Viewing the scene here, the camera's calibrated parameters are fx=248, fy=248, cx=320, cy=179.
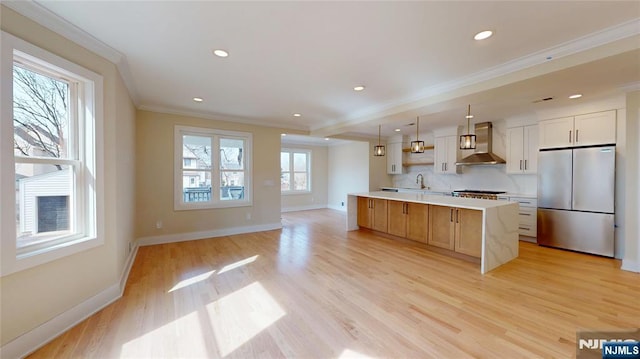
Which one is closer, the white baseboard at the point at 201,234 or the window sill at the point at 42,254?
the window sill at the point at 42,254

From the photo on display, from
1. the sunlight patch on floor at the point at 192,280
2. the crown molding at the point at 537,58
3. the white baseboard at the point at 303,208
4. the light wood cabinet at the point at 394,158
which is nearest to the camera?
the crown molding at the point at 537,58

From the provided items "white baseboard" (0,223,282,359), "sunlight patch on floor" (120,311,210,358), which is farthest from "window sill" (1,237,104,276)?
"sunlight patch on floor" (120,311,210,358)

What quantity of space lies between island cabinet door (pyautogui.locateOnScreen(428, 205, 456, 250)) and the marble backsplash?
275cm

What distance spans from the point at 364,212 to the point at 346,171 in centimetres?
343

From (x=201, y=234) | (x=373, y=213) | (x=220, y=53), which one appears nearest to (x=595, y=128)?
(x=373, y=213)

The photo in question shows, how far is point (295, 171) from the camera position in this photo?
30.0 feet

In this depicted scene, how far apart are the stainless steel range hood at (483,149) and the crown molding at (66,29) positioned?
21.3ft

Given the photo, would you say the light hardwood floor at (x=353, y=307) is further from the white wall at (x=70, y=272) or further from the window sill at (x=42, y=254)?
the window sill at (x=42, y=254)

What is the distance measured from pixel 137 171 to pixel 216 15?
375cm

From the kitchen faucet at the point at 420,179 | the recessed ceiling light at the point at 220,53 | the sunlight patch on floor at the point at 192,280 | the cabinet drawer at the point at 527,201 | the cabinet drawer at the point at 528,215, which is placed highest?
the recessed ceiling light at the point at 220,53

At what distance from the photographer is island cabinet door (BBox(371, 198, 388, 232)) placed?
199 inches

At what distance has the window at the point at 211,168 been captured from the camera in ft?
16.4

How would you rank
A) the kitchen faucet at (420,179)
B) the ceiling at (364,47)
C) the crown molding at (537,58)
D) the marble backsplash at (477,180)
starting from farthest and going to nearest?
the kitchen faucet at (420,179) → the marble backsplash at (477,180) → the crown molding at (537,58) → the ceiling at (364,47)

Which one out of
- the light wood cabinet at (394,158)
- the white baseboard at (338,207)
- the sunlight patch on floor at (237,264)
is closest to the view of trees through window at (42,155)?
the sunlight patch on floor at (237,264)
